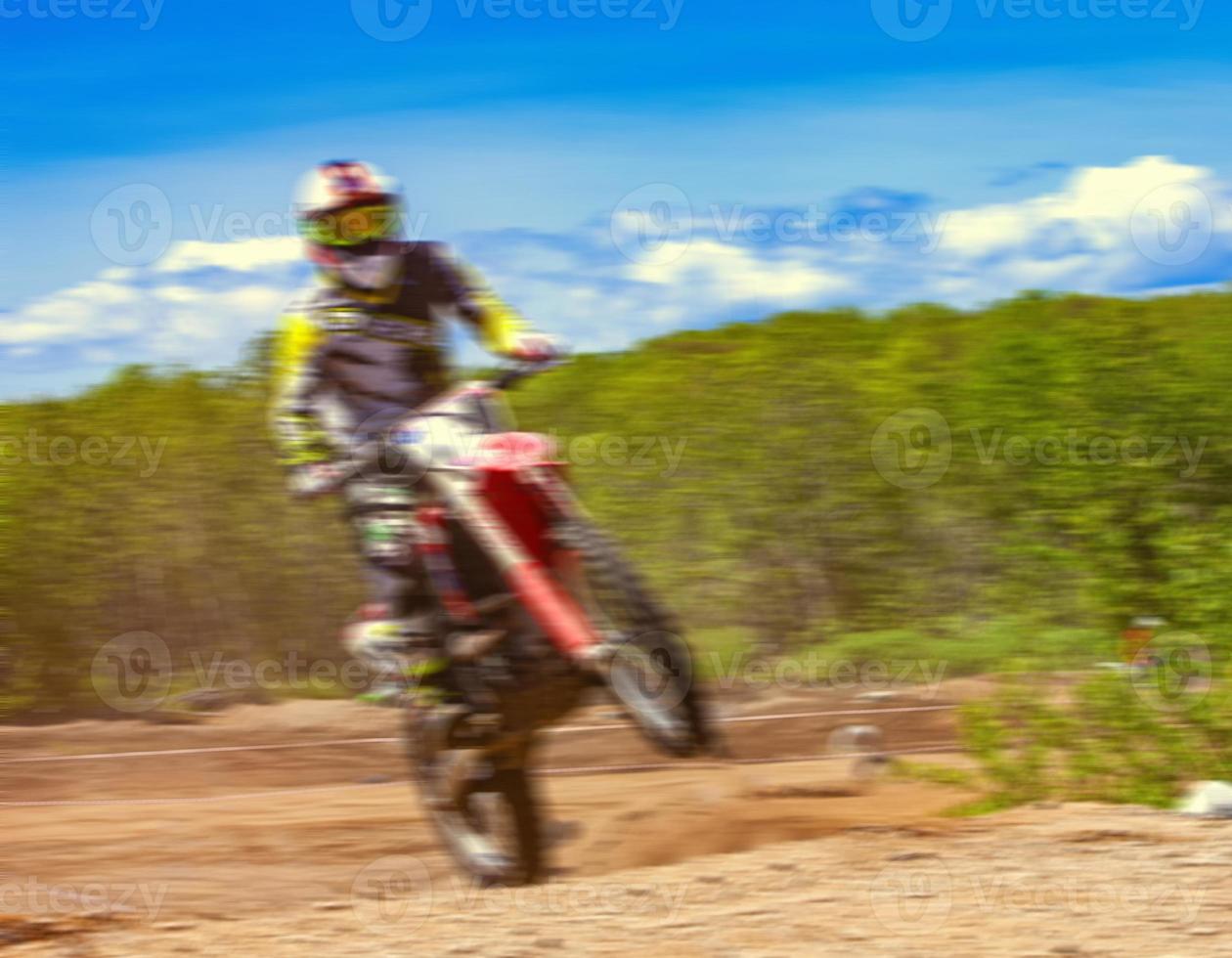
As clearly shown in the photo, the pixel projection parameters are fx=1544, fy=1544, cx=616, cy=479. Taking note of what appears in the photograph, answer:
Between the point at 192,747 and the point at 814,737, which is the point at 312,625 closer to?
the point at 192,747

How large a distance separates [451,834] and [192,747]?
13.4 feet

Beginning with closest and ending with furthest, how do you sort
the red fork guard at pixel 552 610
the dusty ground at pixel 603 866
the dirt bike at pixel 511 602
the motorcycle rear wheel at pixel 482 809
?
1. the dusty ground at pixel 603 866
2. the red fork guard at pixel 552 610
3. the dirt bike at pixel 511 602
4. the motorcycle rear wheel at pixel 482 809

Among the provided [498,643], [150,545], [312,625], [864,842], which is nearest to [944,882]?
[864,842]

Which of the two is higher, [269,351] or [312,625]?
[269,351]

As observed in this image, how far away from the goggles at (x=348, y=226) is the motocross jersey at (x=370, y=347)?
0.58 feet

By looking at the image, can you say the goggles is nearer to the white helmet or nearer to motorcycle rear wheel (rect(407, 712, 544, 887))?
the white helmet

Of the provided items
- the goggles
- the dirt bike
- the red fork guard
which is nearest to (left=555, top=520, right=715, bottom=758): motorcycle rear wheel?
the dirt bike

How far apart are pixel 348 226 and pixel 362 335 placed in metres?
0.49

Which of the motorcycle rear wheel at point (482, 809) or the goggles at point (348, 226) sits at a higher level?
→ the goggles at point (348, 226)

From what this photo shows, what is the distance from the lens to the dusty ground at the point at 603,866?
17.7 feet

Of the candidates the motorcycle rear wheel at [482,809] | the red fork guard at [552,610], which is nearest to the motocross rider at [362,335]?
the motorcycle rear wheel at [482,809]

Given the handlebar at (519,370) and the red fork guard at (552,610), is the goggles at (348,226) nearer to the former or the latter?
the handlebar at (519,370)

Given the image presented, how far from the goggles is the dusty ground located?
9.38 feet

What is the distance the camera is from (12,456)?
37.2 feet
